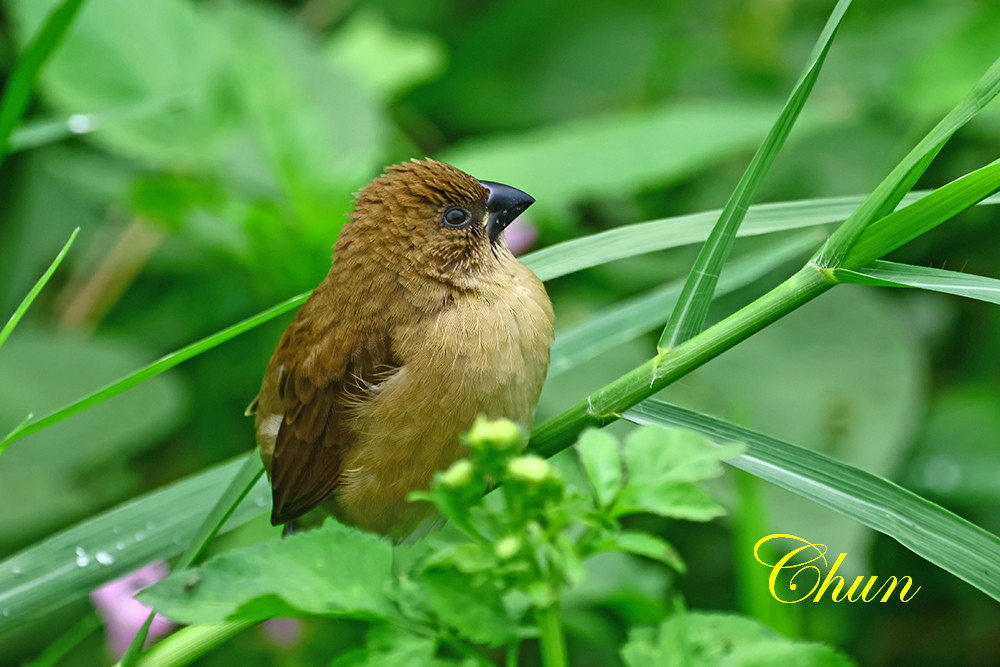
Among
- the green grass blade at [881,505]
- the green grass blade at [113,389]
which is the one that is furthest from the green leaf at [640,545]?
the green grass blade at [113,389]

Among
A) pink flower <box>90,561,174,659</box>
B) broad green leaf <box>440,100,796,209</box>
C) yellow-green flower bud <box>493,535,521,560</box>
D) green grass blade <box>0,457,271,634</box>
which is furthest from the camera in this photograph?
broad green leaf <box>440,100,796,209</box>

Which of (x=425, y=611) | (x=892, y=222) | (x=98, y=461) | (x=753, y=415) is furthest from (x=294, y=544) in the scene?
(x=98, y=461)

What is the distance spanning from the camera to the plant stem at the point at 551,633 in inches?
33.8

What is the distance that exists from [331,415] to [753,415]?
1101mm

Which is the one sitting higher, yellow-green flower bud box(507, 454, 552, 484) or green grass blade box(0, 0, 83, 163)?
green grass blade box(0, 0, 83, 163)

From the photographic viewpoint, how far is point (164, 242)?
3.03 meters

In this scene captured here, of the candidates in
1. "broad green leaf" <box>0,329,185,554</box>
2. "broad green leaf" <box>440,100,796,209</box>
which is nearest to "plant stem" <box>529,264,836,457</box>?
"broad green leaf" <box>440,100,796,209</box>

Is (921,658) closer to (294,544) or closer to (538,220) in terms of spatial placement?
(538,220)

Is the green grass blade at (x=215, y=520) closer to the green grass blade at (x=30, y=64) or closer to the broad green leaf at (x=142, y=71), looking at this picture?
the green grass blade at (x=30, y=64)

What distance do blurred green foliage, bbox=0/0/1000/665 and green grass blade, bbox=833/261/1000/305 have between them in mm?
934

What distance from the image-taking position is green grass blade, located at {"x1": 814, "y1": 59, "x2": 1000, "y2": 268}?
3.45 feet

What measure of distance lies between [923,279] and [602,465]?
17.0 inches

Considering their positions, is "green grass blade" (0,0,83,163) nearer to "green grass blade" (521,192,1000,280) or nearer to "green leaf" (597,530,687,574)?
"green grass blade" (521,192,1000,280)

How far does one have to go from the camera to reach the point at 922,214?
1065mm
